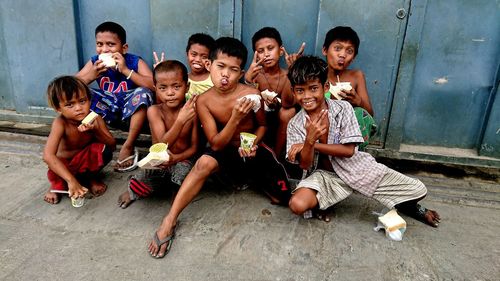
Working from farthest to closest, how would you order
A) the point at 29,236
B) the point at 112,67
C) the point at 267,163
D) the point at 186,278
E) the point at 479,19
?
the point at 112,67 < the point at 479,19 < the point at 267,163 < the point at 29,236 < the point at 186,278

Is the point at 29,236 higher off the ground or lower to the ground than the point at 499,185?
lower

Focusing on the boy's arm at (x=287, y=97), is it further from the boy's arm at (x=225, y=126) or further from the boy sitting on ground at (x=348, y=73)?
the boy's arm at (x=225, y=126)

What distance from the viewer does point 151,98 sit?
10.4 feet

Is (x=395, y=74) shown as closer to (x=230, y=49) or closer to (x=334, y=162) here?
(x=334, y=162)

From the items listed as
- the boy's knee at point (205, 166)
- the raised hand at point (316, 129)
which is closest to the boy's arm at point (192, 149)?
the boy's knee at point (205, 166)

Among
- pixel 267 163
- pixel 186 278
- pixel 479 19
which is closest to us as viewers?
pixel 186 278

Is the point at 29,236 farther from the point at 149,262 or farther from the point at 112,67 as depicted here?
the point at 112,67

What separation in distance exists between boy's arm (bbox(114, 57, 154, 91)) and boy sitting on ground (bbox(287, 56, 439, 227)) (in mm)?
1461

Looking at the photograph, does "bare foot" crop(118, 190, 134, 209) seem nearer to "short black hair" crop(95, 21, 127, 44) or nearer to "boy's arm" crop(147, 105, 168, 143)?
"boy's arm" crop(147, 105, 168, 143)

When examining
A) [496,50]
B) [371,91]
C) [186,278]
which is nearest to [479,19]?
[496,50]

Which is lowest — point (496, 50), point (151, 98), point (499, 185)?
point (499, 185)

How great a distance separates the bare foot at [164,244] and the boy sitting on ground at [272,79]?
1065mm

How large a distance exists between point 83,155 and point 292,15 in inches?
83.3

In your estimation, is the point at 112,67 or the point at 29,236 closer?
the point at 29,236
